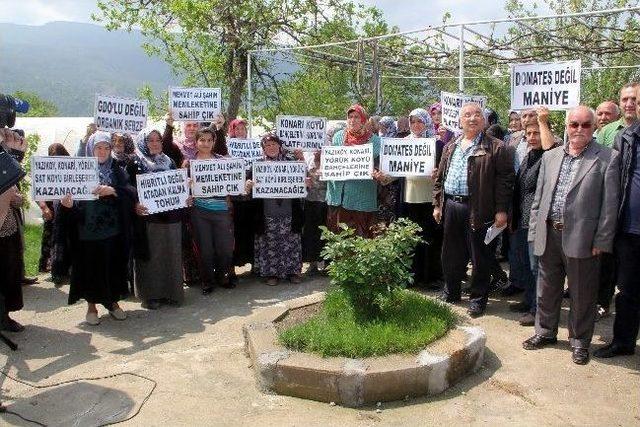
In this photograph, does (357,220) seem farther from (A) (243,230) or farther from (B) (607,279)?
(B) (607,279)

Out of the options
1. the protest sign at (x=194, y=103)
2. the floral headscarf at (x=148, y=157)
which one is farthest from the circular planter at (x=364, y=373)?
the protest sign at (x=194, y=103)

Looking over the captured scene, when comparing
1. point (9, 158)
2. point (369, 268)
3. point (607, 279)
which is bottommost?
point (607, 279)

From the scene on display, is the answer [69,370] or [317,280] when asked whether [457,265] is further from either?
[69,370]

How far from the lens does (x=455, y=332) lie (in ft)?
16.0

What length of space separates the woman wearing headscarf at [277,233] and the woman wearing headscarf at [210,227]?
0.40m

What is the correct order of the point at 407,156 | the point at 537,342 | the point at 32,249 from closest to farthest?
the point at 537,342
the point at 407,156
the point at 32,249

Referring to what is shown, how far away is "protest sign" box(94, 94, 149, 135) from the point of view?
23.6 feet

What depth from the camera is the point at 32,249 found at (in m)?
10.2

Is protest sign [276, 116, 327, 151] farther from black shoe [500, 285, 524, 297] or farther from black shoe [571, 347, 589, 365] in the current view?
black shoe [571, 347, 589, 365]

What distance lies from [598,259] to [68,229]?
193 inches

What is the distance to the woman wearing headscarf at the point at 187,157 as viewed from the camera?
711 centimetres

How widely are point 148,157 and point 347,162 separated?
224cm

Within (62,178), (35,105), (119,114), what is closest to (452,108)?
(119,114)

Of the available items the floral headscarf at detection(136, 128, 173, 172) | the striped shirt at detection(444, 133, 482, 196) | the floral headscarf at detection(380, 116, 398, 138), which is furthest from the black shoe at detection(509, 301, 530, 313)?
the floral headscarf at detection(136, 128, 173, 172)
